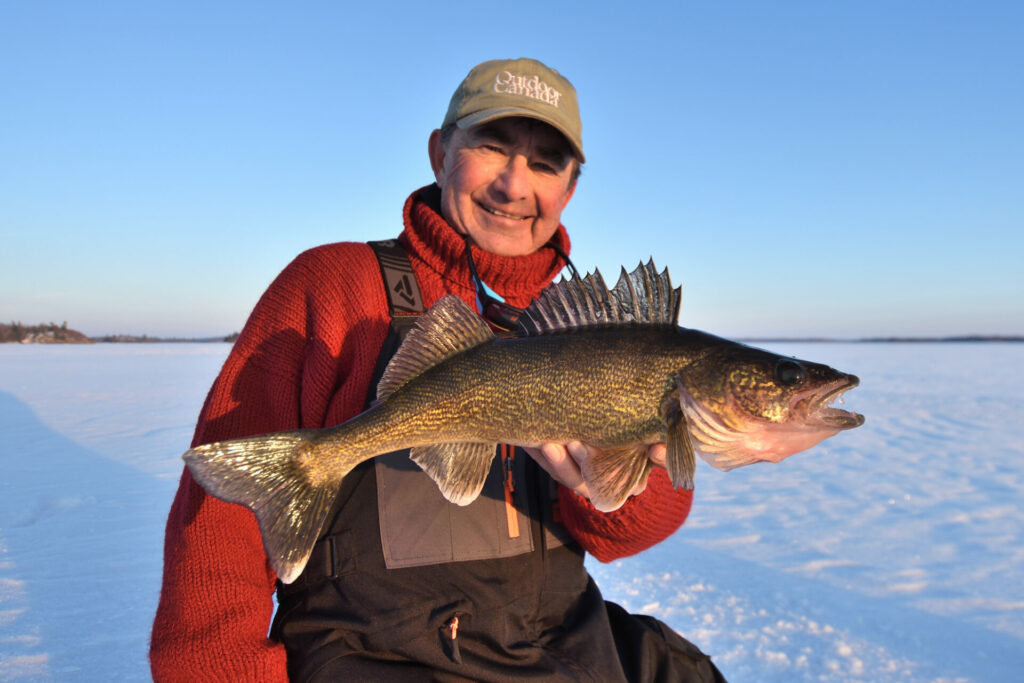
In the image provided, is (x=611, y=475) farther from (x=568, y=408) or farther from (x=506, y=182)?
(x=506, y=182)

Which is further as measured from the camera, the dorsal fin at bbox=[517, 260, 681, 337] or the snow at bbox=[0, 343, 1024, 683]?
the snow at bbox=[0, 343, 1024, 683]

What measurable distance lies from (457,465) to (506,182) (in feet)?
4.49

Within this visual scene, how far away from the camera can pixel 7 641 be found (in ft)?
10.8

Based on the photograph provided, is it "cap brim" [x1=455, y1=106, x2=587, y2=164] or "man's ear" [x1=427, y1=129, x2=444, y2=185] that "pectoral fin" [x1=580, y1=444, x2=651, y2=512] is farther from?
"man's ear" [x1=427, y1=129, x2=444, y2=185]

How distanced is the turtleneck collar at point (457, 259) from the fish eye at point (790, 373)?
136 centimetres

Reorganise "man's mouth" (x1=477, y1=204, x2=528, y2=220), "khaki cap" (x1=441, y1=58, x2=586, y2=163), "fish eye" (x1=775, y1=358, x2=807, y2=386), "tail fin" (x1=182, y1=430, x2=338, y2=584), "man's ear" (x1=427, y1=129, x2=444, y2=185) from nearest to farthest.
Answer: "tail fin" (x1=182, y1=430, x2=338, y2=584) < "fish eye" (x1=775, y1=358, x2=807, y2=386) < "khaki cap" (x1=441, y1=58, x2=586, y2=163) < "man's mouth" (x1=477, y1=204, x2=528, y2=220) < "man's ear" (x1=427, y1=129, x2=444, y2=185)

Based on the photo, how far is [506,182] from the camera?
2.79 m

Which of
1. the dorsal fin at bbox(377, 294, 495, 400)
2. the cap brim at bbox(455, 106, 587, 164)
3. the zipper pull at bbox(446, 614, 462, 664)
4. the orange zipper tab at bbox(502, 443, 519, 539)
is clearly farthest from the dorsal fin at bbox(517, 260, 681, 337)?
the zipper pull at bbox(446, 614, 462, 664)

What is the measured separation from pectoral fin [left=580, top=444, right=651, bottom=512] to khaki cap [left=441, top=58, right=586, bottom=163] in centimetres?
152

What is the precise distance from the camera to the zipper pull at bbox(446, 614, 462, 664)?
227cm

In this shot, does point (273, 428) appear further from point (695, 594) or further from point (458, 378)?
point (695, 594)

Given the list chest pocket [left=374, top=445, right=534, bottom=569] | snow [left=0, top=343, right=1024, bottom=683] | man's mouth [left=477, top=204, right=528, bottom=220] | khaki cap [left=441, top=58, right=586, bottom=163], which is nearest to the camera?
chest pocket [left=374, top=445, right=534, bottom=569]

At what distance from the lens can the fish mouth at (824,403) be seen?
6.63ft

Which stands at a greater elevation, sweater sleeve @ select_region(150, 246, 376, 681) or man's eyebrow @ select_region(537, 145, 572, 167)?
man's eyebrow @ select_region(537, 145, 572, 167)
